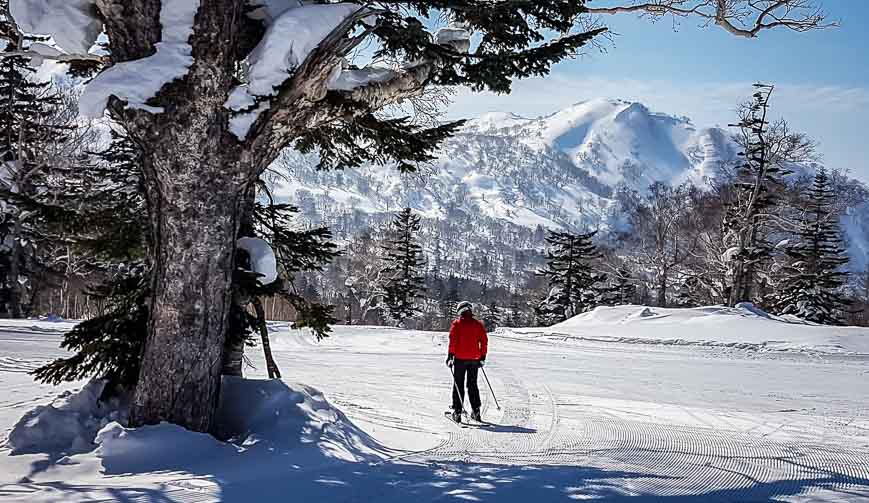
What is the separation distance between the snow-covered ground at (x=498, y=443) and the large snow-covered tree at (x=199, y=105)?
77 centimetres

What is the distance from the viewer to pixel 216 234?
18.4 ft

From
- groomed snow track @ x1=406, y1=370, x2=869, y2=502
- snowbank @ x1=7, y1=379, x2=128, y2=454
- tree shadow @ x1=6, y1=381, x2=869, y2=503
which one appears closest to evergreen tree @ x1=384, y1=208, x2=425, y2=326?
groomed snow track @ x1=406, y1=370, x2=869, y2=502

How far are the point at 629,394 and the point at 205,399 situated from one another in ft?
26.3

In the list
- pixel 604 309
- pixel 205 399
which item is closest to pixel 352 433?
pixel 205 399

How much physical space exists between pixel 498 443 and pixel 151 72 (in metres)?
5.11

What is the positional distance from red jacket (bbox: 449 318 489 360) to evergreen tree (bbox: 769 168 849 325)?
28.0 m

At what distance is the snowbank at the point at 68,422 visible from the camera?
5.75 meters

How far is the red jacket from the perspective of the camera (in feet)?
29.7

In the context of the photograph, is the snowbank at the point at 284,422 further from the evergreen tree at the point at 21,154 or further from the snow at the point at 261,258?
the evergreen tree at the point at 21,154

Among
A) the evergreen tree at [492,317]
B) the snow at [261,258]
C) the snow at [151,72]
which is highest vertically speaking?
the snow at [151,72]

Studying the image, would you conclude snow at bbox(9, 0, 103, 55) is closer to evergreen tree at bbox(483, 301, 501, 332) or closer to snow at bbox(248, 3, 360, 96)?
snow at bbox(248, 3, 360, 96)

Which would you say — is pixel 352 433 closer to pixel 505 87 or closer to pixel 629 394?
pixel 505 87

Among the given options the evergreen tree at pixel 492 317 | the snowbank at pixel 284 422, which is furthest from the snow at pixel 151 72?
the evergreen tree at pixel 492 317

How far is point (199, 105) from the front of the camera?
5.39 meters
